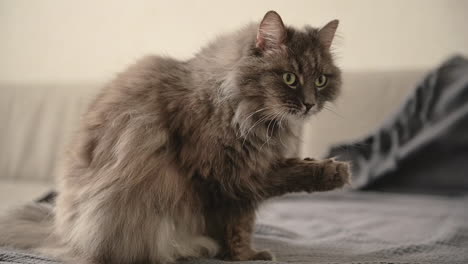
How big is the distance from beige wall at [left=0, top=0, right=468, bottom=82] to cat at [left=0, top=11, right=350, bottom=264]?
1.86 feet

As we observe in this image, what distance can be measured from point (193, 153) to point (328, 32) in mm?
479

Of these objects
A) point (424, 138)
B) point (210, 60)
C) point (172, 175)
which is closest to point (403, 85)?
point (424, 138)

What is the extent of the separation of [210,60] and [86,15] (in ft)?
5.81

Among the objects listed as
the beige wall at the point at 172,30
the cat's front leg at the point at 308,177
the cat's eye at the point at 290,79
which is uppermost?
the beige wall at the point at 172,30

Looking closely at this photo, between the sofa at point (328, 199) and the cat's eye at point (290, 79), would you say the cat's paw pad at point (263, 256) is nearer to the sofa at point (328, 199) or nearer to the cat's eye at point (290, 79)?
the sofa at point (328, 199)

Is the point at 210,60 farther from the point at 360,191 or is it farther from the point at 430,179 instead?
the point at 430,179

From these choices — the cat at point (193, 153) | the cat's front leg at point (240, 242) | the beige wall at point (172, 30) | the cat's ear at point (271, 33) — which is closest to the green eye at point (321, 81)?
the cat at point (193, 153)

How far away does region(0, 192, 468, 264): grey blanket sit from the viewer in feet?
3.82

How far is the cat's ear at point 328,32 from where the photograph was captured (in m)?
1.12

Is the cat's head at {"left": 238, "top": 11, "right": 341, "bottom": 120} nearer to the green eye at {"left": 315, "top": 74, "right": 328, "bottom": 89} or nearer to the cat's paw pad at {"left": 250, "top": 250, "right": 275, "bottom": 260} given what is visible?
the green eye at {"left": 315, "top": 74, "right": 328, "bottom": 89}

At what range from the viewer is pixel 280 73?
3.49 feet

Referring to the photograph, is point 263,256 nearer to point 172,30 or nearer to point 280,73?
point 280,73

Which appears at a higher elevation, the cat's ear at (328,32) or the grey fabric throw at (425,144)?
the cat's ear at (328,32)

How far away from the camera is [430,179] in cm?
208
